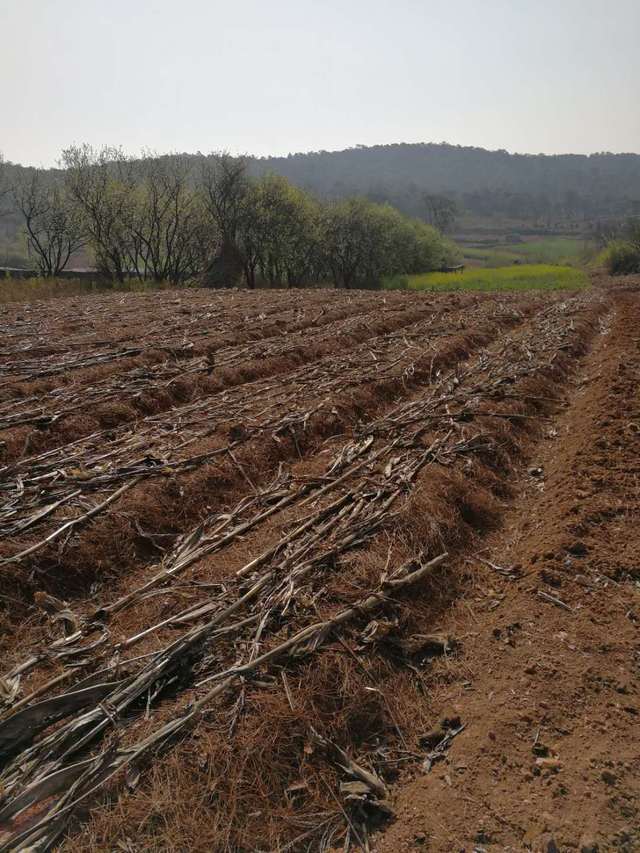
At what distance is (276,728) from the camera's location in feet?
11.3

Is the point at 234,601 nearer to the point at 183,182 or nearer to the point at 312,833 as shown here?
the point at 312,833

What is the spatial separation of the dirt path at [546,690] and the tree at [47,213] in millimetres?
46836

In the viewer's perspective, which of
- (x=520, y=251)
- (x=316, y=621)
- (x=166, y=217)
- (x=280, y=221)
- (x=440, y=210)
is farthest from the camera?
(x=440, y=210)

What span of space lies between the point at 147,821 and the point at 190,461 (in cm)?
A: 449

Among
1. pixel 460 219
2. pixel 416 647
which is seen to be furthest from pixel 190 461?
pixel 460 219

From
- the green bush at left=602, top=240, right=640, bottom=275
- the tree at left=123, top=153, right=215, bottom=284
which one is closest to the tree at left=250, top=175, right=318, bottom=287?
the tree at left=123, top=153, right=215, bottom=284

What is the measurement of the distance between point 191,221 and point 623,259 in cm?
4374

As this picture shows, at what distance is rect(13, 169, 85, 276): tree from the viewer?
45041 millimetres

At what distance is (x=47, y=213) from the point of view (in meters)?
47.3

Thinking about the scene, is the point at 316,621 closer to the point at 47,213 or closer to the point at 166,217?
the point at 166,217

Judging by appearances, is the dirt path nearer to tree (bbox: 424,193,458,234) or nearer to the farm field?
the farm field

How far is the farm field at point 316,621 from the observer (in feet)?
10.1

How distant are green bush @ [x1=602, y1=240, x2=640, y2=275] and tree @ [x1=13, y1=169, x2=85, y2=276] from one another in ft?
170

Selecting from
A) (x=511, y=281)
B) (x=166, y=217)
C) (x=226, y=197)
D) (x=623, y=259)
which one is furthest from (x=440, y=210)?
(x=166, y=217)
